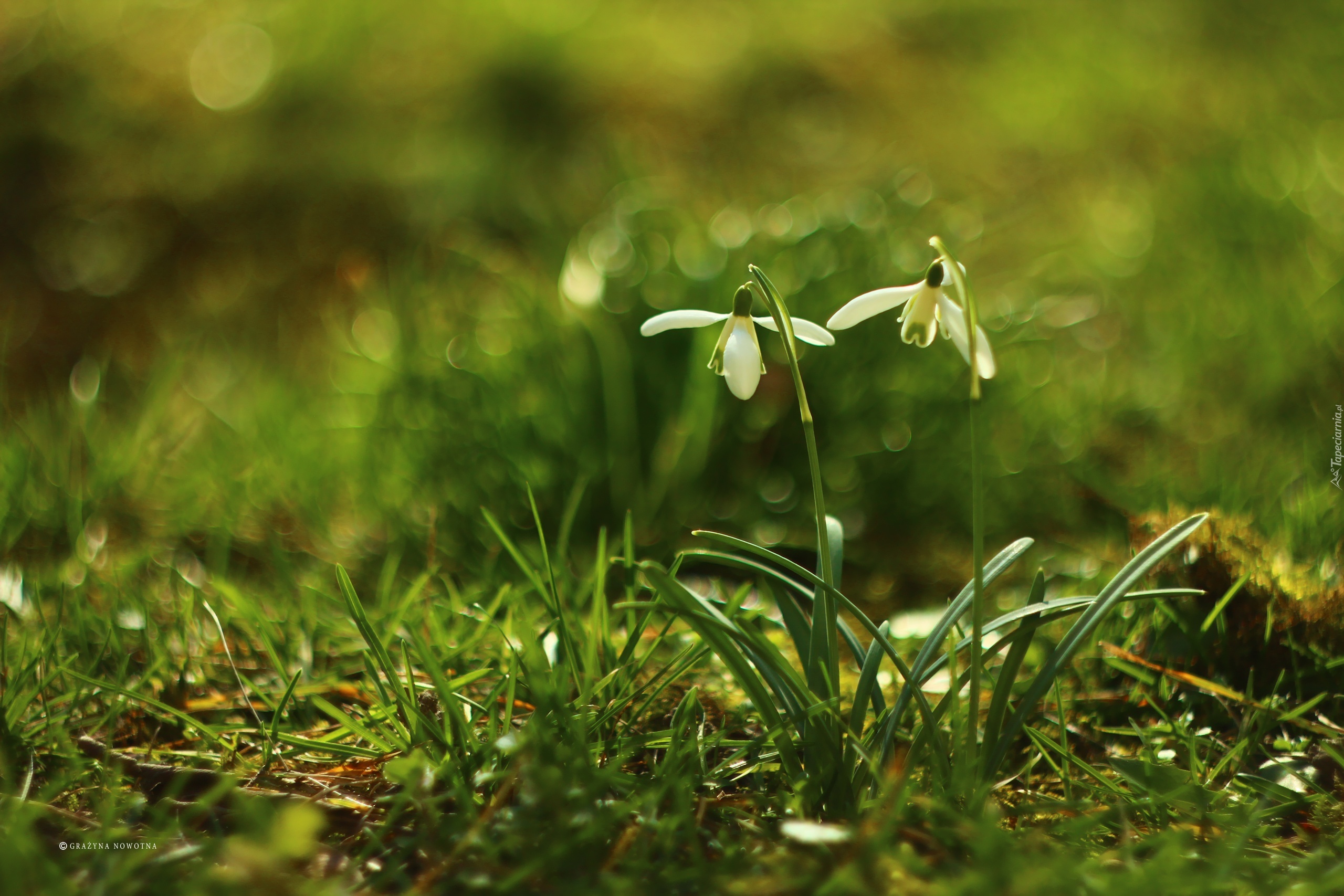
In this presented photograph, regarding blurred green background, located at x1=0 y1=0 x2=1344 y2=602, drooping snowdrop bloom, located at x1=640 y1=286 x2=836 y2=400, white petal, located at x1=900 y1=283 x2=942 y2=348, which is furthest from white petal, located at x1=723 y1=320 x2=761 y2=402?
blurred green background, located at x1=0 y1=0 x2=1344 y2=602

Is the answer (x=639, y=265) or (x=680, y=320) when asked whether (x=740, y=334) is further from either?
(x=639, y=265)

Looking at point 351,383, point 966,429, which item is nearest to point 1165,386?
point 966,429

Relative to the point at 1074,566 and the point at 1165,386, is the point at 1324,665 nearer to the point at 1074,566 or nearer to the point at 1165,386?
the point at 1074,566

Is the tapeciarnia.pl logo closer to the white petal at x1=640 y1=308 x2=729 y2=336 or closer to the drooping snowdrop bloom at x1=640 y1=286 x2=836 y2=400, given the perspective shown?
the drooping snowdrop bloom at x1=640 y1=286 x2=836 y2=400

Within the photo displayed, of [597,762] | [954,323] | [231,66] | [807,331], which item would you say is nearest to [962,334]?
[954,323]

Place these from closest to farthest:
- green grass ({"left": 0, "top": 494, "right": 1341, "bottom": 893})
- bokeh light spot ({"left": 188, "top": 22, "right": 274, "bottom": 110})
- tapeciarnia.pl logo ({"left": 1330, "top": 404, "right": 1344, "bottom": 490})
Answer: green grass ({"left": 0, "top": 494, "right": 1341, "bottom": 893})
tapeciarnia.pl logo ({"left": 1330, "top": 404, "right": 1344, "bottom": 490})
bokeh light spot ({"left": 188, "top": 22, "right": 274, "bottom": 110})
